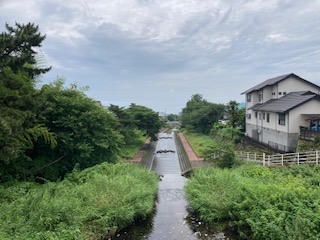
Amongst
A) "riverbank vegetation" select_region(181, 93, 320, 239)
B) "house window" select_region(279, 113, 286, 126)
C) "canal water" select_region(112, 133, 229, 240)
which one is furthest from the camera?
"house window" select_region(279, 113, 286, 126)

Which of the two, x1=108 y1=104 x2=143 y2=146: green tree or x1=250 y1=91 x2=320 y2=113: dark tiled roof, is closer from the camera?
x1=250 y1=91 x2=320 y2=113: dark tiled roof

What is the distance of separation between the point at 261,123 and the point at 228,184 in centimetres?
1787

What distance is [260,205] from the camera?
1051cm

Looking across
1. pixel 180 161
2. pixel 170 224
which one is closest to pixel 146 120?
pixel 180 161

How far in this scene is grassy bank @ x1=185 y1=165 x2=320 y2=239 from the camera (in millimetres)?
9047

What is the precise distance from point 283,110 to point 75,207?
738 inches

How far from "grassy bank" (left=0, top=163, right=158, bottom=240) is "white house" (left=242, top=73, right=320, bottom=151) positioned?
13.6 m

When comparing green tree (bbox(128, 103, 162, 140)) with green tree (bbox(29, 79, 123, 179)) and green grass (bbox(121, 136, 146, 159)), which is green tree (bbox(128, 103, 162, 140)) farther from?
green tree (bbox(29, 79, 123, 179))

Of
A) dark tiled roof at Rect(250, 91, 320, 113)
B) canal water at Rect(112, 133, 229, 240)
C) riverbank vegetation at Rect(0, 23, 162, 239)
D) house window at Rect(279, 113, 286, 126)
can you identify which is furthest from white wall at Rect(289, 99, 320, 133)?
riverbank vegetation at Rect(0, 23, 162, 239)

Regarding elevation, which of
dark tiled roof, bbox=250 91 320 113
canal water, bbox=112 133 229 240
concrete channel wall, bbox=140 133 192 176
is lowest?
canal water, bbox=112 133 229 240

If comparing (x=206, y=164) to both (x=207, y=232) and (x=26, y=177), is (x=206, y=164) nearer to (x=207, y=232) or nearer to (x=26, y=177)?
(x=207, y=232)

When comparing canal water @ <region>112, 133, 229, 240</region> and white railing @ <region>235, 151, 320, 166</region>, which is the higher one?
white railing @ <region>235, 151, 320, 166</region>

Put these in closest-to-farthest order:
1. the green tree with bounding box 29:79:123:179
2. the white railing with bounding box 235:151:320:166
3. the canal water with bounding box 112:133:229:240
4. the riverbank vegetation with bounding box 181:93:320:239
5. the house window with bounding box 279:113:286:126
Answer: the riverbank vegetation with bounding box 181:93:320:239
the canal water with bounding box 112:133:229:240
the green tree with bounding box 29:79:123:179
the white railing with bounding box 235:151:320:166
the house window with bounding box 279:113:286:126

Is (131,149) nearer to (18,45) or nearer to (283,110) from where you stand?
(283,110)
